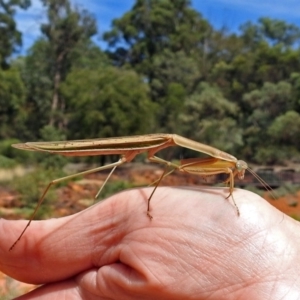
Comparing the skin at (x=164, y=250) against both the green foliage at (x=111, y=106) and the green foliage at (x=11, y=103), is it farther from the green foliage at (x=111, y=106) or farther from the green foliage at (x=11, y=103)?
the green foliage at (x=11, y=103)

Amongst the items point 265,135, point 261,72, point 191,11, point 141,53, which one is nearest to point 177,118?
point 265,135

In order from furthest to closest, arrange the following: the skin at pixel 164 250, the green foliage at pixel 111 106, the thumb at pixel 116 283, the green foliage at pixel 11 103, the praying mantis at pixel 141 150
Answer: the green foliage at pixel 11 103
the green foliage at pixel 111 106
the praying mantis at pixel 141 150
the thumb at pixel 116 283
the skin at pixel 164 250

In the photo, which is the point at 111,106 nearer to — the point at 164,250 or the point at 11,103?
the point at 11,103

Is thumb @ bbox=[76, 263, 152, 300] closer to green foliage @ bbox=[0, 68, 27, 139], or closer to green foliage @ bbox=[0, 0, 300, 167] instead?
green foliage @ bbox=[0, 0, 300, 167]

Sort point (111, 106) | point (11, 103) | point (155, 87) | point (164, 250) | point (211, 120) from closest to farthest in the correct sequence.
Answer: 1. point (164, 250)
2. point (111, 106)
3. point (11, 103)
4. point (211, 120)
5. point (155, 87)

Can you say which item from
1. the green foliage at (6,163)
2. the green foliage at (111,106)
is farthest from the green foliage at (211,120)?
the green foliage at (6,163)

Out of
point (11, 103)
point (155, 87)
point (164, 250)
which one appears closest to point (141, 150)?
point (164, 250)

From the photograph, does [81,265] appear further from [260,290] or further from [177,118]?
[177,118]

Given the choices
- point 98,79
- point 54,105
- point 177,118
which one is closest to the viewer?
point 98,79

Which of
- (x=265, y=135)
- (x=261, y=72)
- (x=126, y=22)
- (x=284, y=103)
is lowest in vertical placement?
(x=265, y=135)
